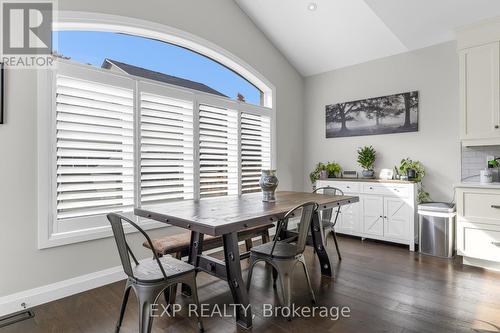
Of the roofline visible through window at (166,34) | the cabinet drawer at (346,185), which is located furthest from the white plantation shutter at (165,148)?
the cabinet drawer at (346,185)

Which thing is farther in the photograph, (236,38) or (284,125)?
(284,125)

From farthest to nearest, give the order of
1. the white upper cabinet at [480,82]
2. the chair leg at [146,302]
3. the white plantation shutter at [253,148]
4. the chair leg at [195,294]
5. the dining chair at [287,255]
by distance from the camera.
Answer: the white plantation shutter at [253,148], the white upper cabinet at [480,82], the dining chair at [287,255], the chair leg at [195,294], the chair leg at [146,302]

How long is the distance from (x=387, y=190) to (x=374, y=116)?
1329mm

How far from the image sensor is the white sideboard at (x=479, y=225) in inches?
128

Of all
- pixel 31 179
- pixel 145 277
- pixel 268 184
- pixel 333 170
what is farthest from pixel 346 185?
pixel 31 179

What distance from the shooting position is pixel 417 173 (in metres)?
4.24

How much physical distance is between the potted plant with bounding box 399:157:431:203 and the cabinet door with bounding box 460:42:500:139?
81 cm

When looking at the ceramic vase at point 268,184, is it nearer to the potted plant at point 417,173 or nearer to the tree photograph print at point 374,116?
the potted plant at point 417,173

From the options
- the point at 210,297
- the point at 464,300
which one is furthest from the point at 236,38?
the point at 464,300

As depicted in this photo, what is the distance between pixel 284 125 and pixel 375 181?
191 centimetres

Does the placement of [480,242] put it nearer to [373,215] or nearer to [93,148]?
[373,215]

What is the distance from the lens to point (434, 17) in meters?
3.72

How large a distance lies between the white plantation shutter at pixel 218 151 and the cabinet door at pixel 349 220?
1873mm

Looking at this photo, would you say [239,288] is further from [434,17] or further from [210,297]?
[434,17]
